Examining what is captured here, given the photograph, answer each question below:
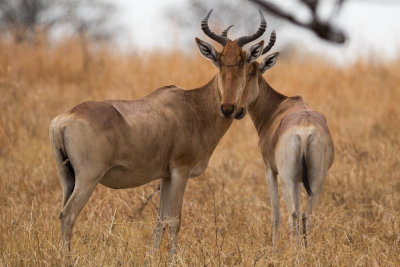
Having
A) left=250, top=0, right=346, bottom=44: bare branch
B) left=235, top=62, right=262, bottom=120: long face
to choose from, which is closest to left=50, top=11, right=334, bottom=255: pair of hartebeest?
left=235, top=62, right=262, bottom=120: long face

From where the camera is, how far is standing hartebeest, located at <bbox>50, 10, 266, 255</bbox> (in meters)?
4.40

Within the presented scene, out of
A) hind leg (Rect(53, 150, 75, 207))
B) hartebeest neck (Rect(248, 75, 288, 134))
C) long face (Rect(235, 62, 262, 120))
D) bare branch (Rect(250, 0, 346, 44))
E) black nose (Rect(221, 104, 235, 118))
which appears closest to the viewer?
hind leg (Rect(53, 150, 75, 207))

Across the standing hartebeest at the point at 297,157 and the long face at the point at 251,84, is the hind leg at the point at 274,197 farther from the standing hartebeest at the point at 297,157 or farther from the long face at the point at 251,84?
the long face at the point at 251,84

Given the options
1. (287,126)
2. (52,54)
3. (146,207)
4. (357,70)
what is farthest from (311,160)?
(52,54)

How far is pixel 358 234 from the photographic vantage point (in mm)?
5215

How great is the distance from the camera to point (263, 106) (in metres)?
6.18

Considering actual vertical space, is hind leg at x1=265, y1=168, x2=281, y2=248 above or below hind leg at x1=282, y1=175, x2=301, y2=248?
below

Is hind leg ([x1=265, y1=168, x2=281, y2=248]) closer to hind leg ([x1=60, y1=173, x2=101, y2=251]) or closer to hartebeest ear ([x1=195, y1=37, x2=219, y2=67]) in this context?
hartebeest ear ([x1=195, y1=37, x2=219, y2=67])

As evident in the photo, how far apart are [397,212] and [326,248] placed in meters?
1.53

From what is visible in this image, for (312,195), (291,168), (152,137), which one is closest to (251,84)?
(291,168)

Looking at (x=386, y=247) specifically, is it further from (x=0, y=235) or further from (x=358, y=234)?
(x=0, y=235)

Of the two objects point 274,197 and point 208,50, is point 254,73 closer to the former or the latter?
point 208,50

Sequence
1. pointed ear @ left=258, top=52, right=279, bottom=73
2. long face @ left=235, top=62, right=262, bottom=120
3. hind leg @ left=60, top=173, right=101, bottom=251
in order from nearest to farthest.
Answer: hind leg @ left=60, top=173, right=101, bottom=251, long face @ left=235, top=62, right=262, bottom=120, pointed ear @ left=258, top=52, right=279, bottom=73

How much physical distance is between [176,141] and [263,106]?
1.42 m
